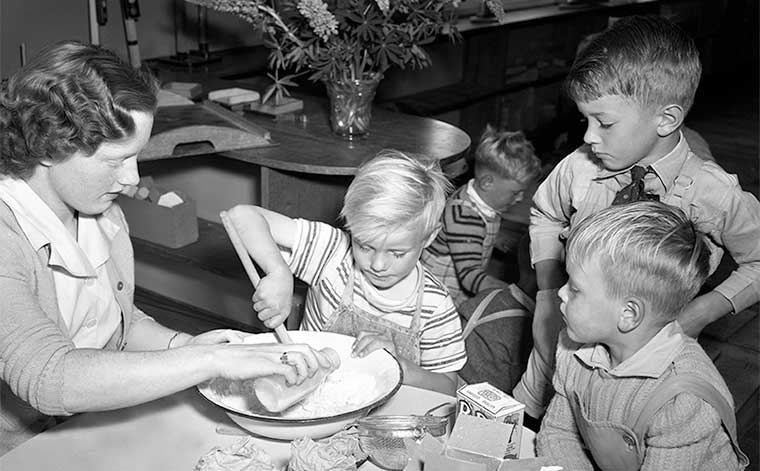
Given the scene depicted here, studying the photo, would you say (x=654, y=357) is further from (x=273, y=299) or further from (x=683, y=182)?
(x=273, y=299)

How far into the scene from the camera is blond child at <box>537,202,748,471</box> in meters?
1.47

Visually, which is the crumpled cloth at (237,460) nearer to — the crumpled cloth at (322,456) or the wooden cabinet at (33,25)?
the crumpled cloth at (322,456)

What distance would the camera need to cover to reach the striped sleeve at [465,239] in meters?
2.88

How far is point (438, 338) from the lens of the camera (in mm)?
1926

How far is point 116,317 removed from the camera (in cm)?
174

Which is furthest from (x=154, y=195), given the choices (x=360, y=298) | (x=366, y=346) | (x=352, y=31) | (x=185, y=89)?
(x=366, y=346)

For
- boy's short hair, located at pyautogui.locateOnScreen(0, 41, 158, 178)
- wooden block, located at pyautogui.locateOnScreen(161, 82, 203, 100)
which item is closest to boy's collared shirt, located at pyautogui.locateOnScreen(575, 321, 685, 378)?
boy's short hair, located at pyautogui.locateOnScreen(0, 41, 158, 178)

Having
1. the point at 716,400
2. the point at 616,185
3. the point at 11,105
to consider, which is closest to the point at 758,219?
the point at 616,185

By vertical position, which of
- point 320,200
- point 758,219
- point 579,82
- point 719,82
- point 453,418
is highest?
point 579,82

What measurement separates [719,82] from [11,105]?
797 centimetres

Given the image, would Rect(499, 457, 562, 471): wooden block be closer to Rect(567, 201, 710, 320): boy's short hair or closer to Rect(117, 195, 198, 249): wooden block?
Rect(567, 201, 710, 320): boy's short hair

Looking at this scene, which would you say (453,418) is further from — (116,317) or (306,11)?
(306,11)

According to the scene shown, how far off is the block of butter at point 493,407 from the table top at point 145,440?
103 mm

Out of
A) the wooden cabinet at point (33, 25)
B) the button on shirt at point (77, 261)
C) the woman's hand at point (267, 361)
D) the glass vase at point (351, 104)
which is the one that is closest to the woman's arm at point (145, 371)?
the woman's hand at point (267, 361)
